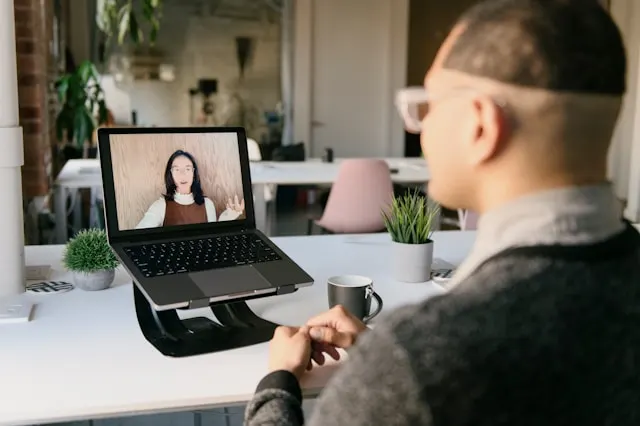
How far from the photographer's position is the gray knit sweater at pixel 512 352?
0.67 meters

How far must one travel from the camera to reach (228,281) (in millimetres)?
1482

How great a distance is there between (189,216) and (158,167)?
0.13m

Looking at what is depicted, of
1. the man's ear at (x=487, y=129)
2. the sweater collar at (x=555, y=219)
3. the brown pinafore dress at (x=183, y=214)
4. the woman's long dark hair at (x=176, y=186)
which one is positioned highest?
the man's ear at (x=487, y=129)

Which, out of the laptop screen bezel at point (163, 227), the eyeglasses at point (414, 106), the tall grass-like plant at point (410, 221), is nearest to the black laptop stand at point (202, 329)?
the laptop screen bezel at point (163, 227)

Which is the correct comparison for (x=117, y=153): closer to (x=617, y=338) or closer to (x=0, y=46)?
(x=0, y=46)

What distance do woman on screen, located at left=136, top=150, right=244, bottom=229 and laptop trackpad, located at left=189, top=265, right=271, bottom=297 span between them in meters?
0.17

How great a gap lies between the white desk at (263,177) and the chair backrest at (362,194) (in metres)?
0.18

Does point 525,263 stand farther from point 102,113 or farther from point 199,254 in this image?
point 102,113

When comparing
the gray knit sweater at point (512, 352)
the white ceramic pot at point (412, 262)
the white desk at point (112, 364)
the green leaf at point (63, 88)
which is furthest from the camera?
the green leaf at point (63, 88)

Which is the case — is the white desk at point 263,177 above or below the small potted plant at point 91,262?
below

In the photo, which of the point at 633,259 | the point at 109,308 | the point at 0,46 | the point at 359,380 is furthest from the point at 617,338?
the point at 0,46

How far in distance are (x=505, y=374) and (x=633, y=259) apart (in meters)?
0.21

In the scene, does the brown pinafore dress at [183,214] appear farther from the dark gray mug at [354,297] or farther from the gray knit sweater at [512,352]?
the gray knit sweater at [512,352]

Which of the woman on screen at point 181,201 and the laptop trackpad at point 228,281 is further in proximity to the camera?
the woman on screen at point 181,201
